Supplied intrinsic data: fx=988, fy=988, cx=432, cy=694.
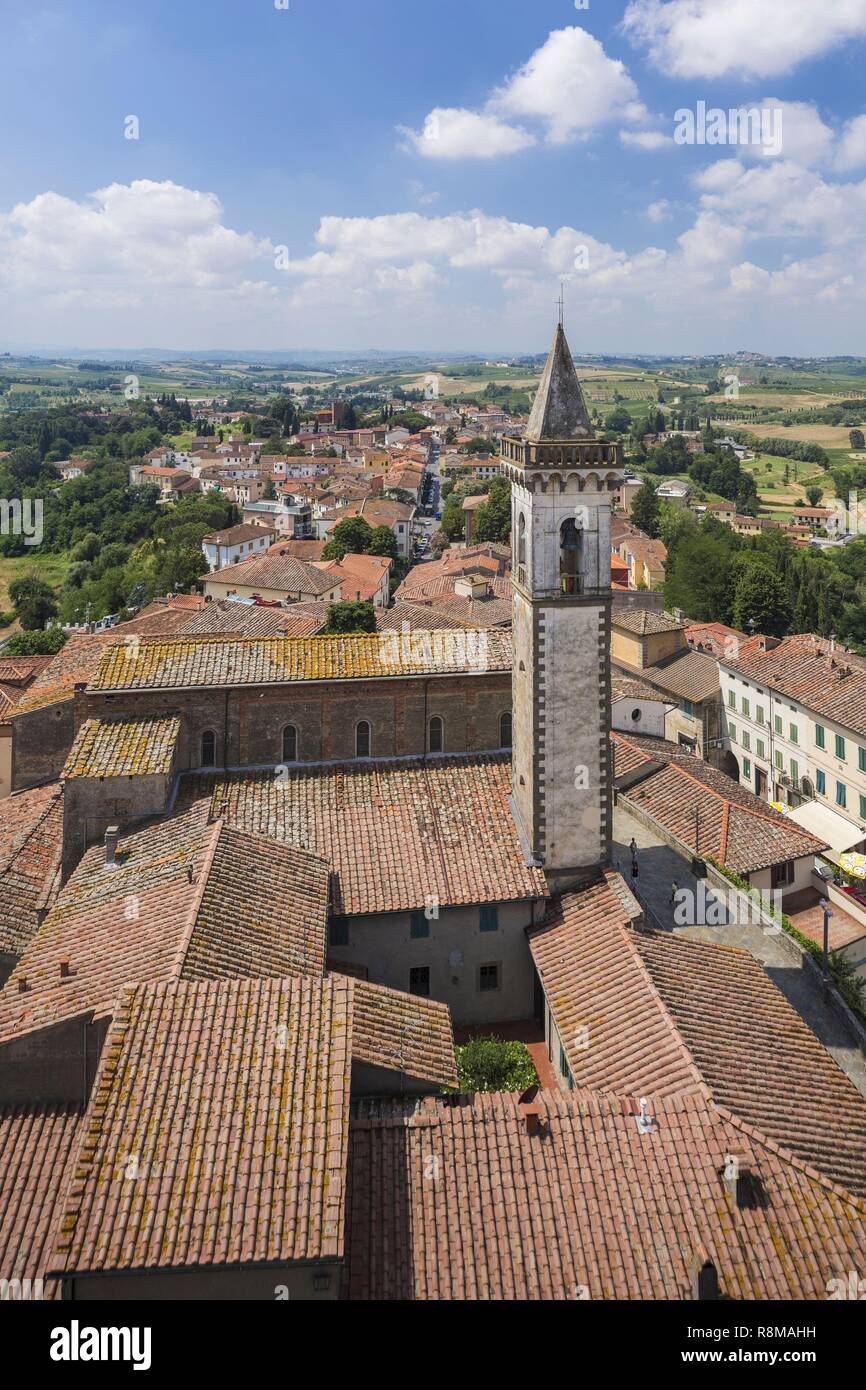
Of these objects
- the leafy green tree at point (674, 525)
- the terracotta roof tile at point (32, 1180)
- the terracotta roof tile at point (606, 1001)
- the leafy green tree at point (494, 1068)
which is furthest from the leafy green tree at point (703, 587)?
the terracotta roof tile at point (32, 1180)

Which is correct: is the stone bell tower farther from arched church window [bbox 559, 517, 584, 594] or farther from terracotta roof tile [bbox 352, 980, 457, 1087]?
terracotta roof tile [bbox 352, 980, 457, 1087]

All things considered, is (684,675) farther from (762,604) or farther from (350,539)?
(350,539)

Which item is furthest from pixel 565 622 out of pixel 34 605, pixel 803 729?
pixel 34 605

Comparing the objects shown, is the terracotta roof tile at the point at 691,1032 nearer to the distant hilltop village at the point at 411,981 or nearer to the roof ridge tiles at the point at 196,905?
the distant hilltop village at the point at 411,981

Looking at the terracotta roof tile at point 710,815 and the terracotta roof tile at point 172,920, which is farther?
the terracotta roof tile at point 710,815

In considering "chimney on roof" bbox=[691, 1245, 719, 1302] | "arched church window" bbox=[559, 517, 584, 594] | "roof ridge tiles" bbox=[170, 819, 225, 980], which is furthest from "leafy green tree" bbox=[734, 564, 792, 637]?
"chimney on roof" bbox=[691, 1245, 719, 1302]
